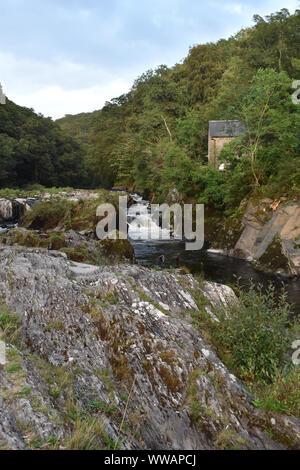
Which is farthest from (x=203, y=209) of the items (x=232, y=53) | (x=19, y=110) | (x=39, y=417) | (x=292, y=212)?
(x=19, y=110)

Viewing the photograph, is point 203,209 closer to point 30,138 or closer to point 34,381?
point 34,381

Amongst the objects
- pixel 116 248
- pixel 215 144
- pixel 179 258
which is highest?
pixel 215 144

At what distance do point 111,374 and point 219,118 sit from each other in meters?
Answer: 29.2

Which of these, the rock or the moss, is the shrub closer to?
the moss

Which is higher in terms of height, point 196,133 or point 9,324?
point 196,133

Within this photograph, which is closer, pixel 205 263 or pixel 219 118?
pixel 205 263

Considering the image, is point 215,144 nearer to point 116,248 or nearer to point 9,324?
point 116,248

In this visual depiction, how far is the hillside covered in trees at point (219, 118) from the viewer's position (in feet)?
59.2

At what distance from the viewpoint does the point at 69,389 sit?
3967 mm

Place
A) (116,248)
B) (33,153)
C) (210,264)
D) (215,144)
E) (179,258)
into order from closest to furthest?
(116,248)
(210,264)
(179,258)
(215,144)
(33,153)

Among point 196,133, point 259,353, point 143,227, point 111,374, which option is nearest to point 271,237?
point 143,227

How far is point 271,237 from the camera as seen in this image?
52.2 ft

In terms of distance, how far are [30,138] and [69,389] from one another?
5136cm

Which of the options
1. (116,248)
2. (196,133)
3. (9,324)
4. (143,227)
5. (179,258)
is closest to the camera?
(9,324)
